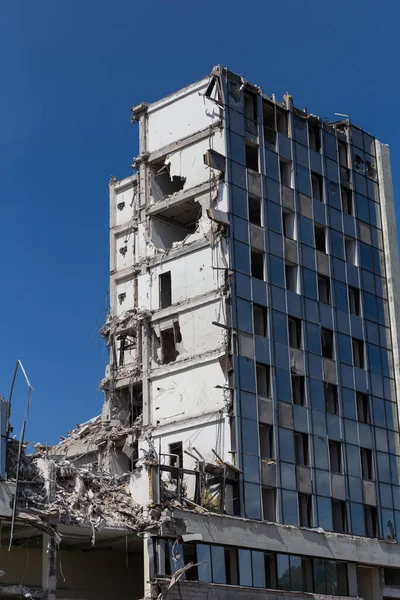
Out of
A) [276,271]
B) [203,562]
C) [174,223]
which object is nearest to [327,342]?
[276,271]

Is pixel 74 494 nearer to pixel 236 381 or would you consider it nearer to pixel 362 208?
pixel 236 381

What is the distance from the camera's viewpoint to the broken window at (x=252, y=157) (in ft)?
179

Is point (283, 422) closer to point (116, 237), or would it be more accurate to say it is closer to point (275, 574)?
point (275, 574)

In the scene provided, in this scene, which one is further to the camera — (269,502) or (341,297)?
(341,297)

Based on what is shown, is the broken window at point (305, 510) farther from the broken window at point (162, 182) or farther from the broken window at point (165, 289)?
the broken window at point (162, 182)

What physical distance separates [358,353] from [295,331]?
4771mm

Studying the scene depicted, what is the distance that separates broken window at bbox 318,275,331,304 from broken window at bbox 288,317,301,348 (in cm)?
260

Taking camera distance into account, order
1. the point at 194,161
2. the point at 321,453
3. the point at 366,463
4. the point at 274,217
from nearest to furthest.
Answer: the point at 321,453
the point at 274,217
the point at 366,463
the point at 194,161

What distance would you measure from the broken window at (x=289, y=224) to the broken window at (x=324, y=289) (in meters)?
2.75

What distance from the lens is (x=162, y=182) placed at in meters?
57.1

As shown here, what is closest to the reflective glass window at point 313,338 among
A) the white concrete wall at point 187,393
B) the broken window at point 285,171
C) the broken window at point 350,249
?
the broken window at point 350,249

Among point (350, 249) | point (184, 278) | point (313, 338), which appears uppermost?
point (350, 249)

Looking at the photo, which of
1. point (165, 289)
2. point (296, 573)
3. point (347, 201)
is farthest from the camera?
point (347, 201)

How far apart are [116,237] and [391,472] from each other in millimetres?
19386
